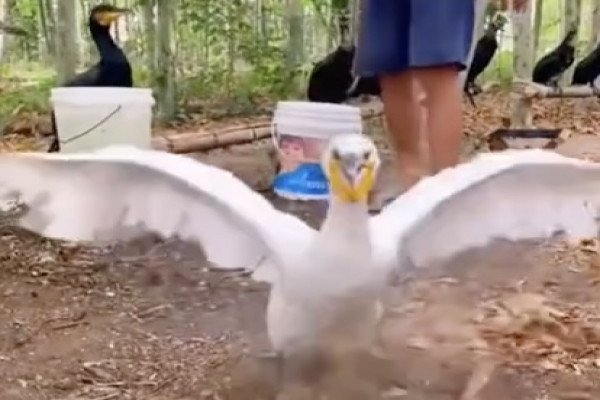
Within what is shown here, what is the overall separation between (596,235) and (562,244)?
62 mm

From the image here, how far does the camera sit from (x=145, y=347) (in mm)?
1670

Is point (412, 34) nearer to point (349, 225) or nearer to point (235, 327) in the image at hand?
point (235, 327)

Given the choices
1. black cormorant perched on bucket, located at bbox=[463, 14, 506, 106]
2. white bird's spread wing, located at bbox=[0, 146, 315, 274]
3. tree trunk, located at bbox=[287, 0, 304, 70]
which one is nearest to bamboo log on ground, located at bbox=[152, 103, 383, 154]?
white bird's spread wing, located at bbox=[0, 146, 315, 274]

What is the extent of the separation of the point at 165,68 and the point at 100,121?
247 cm

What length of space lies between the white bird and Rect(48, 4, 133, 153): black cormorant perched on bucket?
2.16 m

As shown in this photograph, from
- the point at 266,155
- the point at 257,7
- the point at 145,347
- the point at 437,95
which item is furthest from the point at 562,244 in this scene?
the point at 257,7

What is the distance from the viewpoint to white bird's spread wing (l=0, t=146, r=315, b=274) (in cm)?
145

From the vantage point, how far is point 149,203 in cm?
170

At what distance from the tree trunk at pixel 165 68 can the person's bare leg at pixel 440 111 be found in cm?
300

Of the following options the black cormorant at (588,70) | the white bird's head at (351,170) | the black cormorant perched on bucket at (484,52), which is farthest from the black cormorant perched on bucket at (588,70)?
the white bird's head at (351,170)

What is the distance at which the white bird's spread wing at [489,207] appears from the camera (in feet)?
4.95

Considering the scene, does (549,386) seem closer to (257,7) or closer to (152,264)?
(152,264)

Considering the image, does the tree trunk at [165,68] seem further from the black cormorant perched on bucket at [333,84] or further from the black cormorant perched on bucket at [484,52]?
the black cormorant perched on bucket at [484,52]

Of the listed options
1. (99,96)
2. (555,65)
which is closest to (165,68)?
(99,96)
